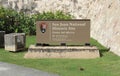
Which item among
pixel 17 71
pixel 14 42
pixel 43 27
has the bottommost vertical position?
pixel 17 71

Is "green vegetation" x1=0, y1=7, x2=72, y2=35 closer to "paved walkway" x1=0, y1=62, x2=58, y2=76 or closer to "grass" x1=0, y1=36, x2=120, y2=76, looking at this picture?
"grass" x1=0, y1=36, x2=120, y2=76

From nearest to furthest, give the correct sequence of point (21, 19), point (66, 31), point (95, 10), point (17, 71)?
point (17, 71) → point (66, 31) → point (95, 10) → point (21, 19)

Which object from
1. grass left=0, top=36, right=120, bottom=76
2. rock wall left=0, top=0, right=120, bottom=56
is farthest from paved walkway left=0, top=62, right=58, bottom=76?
rock wall left=0, top=0, right=120, bottom=56

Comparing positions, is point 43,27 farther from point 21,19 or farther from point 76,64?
point 21,19

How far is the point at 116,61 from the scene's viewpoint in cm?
1205

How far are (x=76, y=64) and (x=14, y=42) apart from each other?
3517mm

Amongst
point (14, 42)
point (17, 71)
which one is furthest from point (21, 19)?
point (17, 71)

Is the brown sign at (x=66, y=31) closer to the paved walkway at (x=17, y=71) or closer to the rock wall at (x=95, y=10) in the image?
the rock wall at (x=95, y=10)

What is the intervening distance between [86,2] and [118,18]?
5751mm

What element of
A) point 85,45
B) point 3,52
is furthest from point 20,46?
point 85,45

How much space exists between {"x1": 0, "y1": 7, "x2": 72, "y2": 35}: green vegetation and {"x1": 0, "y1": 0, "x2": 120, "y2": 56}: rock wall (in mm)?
568

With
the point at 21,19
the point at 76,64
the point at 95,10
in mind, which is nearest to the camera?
the point at 76,64

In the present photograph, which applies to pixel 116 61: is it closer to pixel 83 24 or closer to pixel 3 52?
pixel 83 24

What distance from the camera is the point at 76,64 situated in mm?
11891
